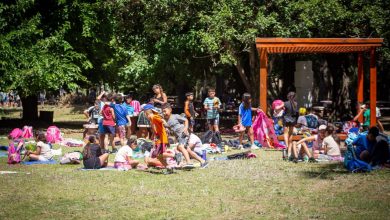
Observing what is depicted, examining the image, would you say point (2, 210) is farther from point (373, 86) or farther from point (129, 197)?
point (373, 86)

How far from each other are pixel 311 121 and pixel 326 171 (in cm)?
595

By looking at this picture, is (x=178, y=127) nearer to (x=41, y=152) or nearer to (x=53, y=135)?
(x=41, y=152)

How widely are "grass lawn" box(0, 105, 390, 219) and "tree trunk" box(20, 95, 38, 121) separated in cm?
1816

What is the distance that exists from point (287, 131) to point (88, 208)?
28.2 feet

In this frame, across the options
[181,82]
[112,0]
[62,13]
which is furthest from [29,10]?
[181,82]

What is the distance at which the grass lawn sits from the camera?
29.1 ft

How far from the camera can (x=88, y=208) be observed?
365 inches

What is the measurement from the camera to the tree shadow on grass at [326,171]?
1219 cm

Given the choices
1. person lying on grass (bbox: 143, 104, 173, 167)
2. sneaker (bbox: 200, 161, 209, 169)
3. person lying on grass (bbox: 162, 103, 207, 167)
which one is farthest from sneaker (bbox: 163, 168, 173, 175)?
sneaker (bbox: 200, 161, 209, 169)

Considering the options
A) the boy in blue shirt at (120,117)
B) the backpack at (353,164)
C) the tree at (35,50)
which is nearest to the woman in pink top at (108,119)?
the boy in blue shirt at (120,117)

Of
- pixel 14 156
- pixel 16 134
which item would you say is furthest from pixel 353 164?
pixel 16 134

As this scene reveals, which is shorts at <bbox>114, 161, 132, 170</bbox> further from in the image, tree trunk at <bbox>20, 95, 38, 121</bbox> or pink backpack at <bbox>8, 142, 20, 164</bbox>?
tree trunk at <bbox>20, 95, 38, 121</bbox>

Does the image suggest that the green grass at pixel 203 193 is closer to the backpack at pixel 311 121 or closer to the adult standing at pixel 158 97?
the adult standing at pixel 158 97

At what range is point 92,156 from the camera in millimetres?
13461
